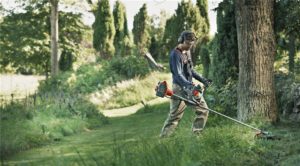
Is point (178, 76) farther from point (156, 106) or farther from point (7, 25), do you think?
point (7, 25)

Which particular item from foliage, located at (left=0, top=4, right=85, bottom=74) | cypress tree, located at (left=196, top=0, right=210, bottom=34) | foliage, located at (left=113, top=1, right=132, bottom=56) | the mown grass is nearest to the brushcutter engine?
the mown grass

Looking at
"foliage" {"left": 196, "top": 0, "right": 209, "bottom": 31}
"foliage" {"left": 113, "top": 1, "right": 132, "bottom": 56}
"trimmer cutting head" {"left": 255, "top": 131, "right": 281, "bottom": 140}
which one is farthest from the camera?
"foliage" {"left": 113, "top": 1, "right": 132, "bottom": 56}

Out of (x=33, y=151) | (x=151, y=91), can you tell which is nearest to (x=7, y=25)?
(x=151, y=91)

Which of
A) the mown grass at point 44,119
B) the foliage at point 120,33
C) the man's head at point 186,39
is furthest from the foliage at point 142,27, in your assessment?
the man's head at point 186,39

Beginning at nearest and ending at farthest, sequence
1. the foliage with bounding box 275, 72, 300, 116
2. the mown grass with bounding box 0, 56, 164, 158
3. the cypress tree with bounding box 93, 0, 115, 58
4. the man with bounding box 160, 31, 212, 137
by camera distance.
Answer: the man with bounding box 160, 31, 212, 137 < the mown grass with bounding box 0, 56, 164, 158 < the foliage with bounding box 275, 72, 300, 116 < the cypress tree with bounding box 93, 0, 115, 58

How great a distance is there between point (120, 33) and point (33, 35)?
36.3 feet

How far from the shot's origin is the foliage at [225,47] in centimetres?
1304

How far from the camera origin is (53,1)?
2825cm

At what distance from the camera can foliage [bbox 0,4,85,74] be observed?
30078 mm

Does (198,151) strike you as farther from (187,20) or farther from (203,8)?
(203,8)

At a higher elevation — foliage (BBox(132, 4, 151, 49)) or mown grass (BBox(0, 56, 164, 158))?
foliage (BBox(132, 4, 151, 49))

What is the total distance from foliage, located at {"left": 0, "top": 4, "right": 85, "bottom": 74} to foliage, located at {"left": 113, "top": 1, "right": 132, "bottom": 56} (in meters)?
7.46

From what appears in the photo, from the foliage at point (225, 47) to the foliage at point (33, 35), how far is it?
59.6 feet

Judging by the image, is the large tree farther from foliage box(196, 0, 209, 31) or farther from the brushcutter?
the brushcutter
